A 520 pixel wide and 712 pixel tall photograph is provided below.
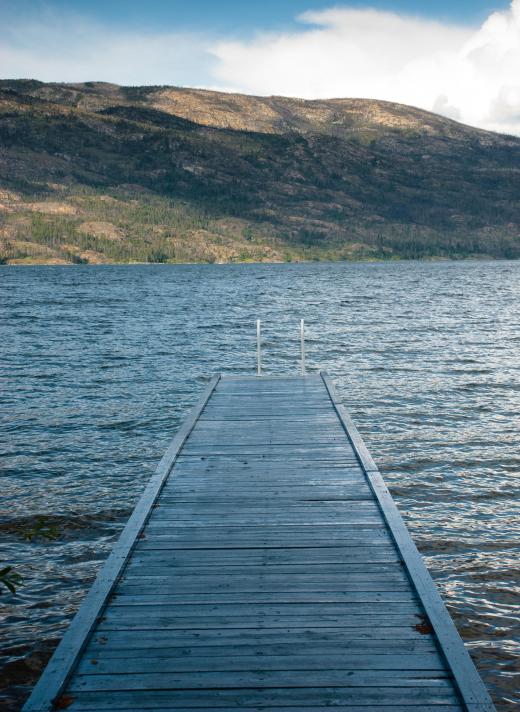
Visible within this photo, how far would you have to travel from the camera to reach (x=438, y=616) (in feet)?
21.5

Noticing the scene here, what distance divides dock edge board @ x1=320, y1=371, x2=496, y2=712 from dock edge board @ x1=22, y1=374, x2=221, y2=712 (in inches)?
123

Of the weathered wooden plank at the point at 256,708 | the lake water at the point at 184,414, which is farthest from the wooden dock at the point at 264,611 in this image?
the lake water at the point at 184,414

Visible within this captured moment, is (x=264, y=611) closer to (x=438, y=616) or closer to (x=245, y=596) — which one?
(x=245, y=596)

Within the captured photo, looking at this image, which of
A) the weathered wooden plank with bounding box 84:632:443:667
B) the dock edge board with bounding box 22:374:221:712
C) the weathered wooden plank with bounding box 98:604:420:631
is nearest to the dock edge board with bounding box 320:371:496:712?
the weathered wooden plank with bounding box 84:632:443:667

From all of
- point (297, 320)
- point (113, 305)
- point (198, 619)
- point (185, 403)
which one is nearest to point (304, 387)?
point (185, 403)

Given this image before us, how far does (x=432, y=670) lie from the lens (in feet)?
19.0

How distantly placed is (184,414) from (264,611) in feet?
50.2

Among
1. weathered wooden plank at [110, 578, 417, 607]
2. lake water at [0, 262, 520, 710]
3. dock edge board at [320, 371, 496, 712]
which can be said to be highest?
dock edge board at [320, 371, 496, 712]

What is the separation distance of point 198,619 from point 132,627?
61 cm

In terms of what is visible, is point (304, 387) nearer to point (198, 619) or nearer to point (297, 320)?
point (198, 619)

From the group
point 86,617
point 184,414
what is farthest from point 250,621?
point 184,414

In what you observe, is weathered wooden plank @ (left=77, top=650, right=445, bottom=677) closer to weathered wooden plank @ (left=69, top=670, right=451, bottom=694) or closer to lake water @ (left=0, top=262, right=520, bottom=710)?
weathered wooden plank @ (left=69, top=670, right=451, bottom=694)

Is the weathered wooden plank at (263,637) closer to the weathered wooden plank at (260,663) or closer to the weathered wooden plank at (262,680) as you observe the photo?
the weathered wooden plank at (260,663)

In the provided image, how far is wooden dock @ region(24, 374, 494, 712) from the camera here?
18.1 feet
